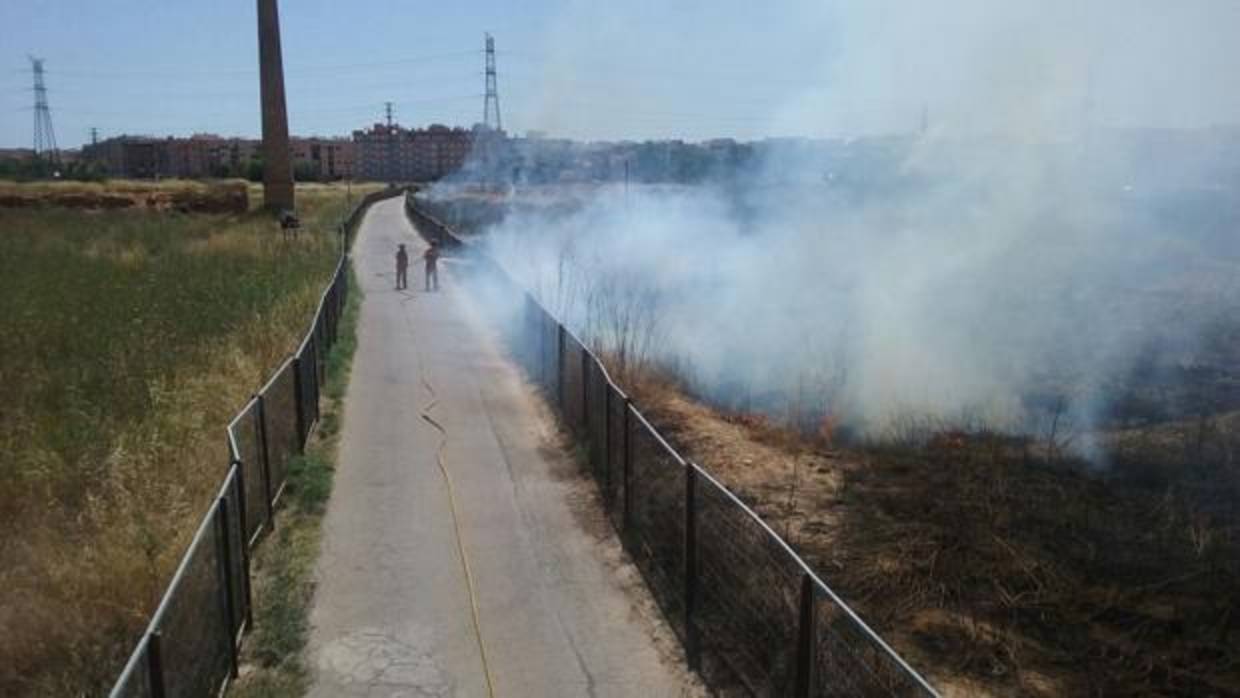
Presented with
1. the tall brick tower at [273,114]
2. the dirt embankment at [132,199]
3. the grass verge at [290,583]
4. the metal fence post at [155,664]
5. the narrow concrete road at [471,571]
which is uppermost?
the tall brick tower at [273,114]

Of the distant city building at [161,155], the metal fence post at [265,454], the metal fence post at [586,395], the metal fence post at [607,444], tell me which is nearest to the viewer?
the metal fence post at [265,454]

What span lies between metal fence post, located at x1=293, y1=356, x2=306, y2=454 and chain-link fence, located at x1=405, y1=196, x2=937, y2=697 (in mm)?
3038

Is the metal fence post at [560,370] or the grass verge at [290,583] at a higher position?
the metal fence post at [560,370]

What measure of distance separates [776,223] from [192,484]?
23.4 m

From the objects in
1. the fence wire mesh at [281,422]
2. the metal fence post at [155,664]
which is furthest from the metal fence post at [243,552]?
the metal fence post at [155,664]

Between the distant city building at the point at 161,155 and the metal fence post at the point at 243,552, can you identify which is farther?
the distant city building at the point at 161,155

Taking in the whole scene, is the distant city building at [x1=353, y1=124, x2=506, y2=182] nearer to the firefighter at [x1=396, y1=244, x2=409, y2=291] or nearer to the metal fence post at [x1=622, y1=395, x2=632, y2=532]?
the firefighter at [x1=396, y1=244, x2=409, y2=291]

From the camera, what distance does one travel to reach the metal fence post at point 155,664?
425 cm

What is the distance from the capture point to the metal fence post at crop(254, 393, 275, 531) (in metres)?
8.31

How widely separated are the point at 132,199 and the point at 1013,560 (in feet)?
214

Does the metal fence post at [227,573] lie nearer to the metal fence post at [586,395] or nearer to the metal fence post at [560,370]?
the metal fence post at [586,395]

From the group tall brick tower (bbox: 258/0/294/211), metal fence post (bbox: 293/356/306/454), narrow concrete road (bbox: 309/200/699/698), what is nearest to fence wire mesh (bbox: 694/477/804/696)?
narrow concrete road (bbox: 309/200/699/698)

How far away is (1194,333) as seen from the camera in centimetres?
1948

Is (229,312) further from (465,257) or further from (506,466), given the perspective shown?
(465,257)
